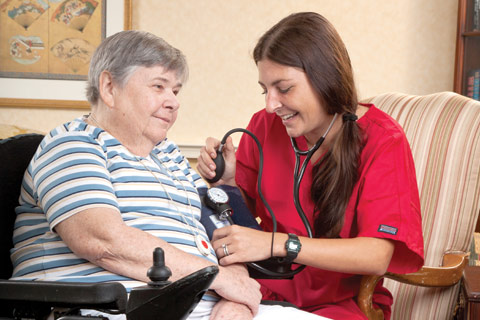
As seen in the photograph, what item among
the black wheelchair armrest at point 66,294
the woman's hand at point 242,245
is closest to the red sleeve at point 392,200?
the woman's hand at point 242,245

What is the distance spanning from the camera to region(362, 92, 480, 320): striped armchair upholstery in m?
1.84

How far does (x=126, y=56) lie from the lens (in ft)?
4.20

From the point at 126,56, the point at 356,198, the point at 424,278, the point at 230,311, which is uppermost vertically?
the point at 126,56

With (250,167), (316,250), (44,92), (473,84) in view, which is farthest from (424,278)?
(44,92)

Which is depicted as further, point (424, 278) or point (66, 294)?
point (424, 278)

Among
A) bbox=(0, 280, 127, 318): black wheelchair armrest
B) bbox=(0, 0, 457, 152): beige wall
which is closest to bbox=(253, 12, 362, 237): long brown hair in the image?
bbox=(0, 280, 127, 318): black wheelchair armrest

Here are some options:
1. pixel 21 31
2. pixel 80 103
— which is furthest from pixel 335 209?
pixel 21 31

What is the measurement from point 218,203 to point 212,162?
18 cm

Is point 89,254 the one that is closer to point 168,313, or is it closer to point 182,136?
point 168,313

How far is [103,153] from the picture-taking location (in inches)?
47.6

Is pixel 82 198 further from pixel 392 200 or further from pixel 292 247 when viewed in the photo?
pixel 392 200

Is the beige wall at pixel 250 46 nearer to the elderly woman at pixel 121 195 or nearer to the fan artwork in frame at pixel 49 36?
the fan artwork in frame at pixel 49 36

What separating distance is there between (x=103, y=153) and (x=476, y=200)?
4.21 feet

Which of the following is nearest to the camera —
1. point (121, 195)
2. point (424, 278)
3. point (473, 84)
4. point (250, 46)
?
point (121, 195)
